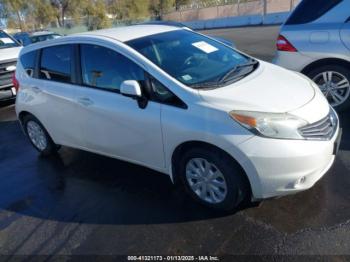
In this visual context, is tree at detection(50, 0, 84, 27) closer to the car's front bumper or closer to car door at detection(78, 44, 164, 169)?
car door at detection(78, 44, 164, 169)

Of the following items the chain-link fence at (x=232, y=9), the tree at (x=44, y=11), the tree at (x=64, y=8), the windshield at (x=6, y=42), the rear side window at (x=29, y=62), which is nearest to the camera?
the rear side window at (x=29, y=62)

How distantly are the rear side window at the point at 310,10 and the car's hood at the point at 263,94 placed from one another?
1874 millimetres

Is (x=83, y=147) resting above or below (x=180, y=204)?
above

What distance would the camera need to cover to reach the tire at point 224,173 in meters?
2.97

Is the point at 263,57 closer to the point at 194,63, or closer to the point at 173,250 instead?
the point at 194,63

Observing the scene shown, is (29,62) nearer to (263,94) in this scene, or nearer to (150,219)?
(150,219)

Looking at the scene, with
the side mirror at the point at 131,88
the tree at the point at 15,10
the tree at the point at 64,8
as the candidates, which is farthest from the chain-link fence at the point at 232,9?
→ the side mirror at the point at 131,88

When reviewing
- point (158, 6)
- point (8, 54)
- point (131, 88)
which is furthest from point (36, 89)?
point (158, 6)

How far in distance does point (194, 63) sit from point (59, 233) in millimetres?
2170

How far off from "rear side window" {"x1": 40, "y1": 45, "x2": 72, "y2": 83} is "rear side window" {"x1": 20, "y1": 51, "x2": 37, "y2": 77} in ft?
0.77

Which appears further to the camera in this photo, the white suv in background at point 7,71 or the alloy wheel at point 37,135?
the white suv in background at point 7,71

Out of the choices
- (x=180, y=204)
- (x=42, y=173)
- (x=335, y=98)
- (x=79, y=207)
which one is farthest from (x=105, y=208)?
(x=335, y=98)

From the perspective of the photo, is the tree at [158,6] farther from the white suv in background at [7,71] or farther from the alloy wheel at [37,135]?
the alloy wheel at [37,135]

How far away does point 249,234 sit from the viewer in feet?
9.77
